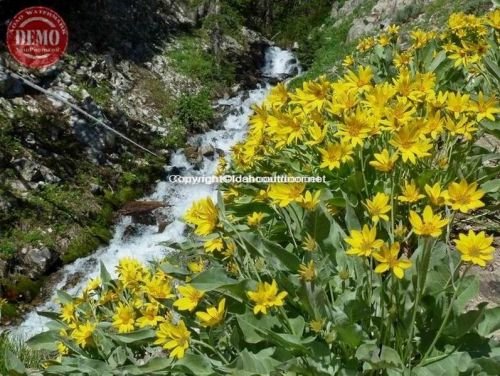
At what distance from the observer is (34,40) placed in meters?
11.4

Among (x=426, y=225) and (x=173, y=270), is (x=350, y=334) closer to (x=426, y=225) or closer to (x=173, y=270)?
(x=426, y=225)

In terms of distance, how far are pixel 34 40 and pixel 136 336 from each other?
34.9ft

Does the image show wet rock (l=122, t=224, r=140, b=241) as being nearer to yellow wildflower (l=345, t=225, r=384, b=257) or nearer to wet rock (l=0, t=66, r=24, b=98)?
wet rock (l=0, t=66, r=24, b=98)

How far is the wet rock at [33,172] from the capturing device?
916 centimetres

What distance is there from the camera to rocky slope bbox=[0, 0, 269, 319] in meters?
8.62

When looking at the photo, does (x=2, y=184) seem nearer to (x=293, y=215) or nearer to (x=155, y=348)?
(x=155, y=348)

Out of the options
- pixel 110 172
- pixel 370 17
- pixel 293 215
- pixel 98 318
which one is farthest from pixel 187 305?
pixel 370 17

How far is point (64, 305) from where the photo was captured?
2555mm

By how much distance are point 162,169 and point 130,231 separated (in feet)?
7.00

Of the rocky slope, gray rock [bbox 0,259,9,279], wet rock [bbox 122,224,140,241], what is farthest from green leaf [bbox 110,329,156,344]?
wet rock [bbox 122,224,140,241]

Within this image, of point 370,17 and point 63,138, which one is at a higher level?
point 370,17

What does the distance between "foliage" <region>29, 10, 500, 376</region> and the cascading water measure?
3086 millimetres

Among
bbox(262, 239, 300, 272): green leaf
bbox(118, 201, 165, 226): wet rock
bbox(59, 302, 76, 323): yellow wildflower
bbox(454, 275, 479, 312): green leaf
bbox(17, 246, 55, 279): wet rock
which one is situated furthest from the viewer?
bbox(118, 201, 165, 226): wet rock

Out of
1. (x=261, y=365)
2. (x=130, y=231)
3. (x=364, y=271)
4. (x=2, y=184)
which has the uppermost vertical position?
(x=364, y=271)
